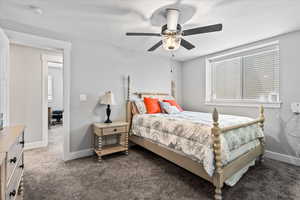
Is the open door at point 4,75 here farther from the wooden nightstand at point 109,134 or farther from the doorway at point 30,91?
the wooden nightstand at point 109,134

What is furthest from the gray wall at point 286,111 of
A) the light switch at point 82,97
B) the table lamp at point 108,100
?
the light switch at point 82,97

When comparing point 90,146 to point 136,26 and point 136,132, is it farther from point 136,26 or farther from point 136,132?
point 136,26

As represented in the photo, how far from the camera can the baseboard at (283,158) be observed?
2563mm

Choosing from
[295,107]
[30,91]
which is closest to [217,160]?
[295,107]

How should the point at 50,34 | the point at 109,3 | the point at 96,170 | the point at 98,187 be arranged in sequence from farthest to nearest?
1. the point at 50,34
2. the point at 96,170
3. the point at 98,187
4. the point at 109,3

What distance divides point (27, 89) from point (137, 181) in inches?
131

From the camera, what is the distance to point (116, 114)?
3.38m

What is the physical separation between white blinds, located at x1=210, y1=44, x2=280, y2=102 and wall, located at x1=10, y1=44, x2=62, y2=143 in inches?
176

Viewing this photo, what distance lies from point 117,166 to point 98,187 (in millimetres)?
614

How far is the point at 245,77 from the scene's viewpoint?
133 inches

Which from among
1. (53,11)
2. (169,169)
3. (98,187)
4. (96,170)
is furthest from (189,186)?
(53,11)

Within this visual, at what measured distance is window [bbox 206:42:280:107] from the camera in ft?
9.66

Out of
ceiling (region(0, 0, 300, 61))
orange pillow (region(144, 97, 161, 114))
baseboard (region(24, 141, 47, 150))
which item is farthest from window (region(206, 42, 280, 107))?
baseboard (region(24, 141, 47, 150))

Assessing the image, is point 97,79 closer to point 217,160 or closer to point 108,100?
point 108,100
